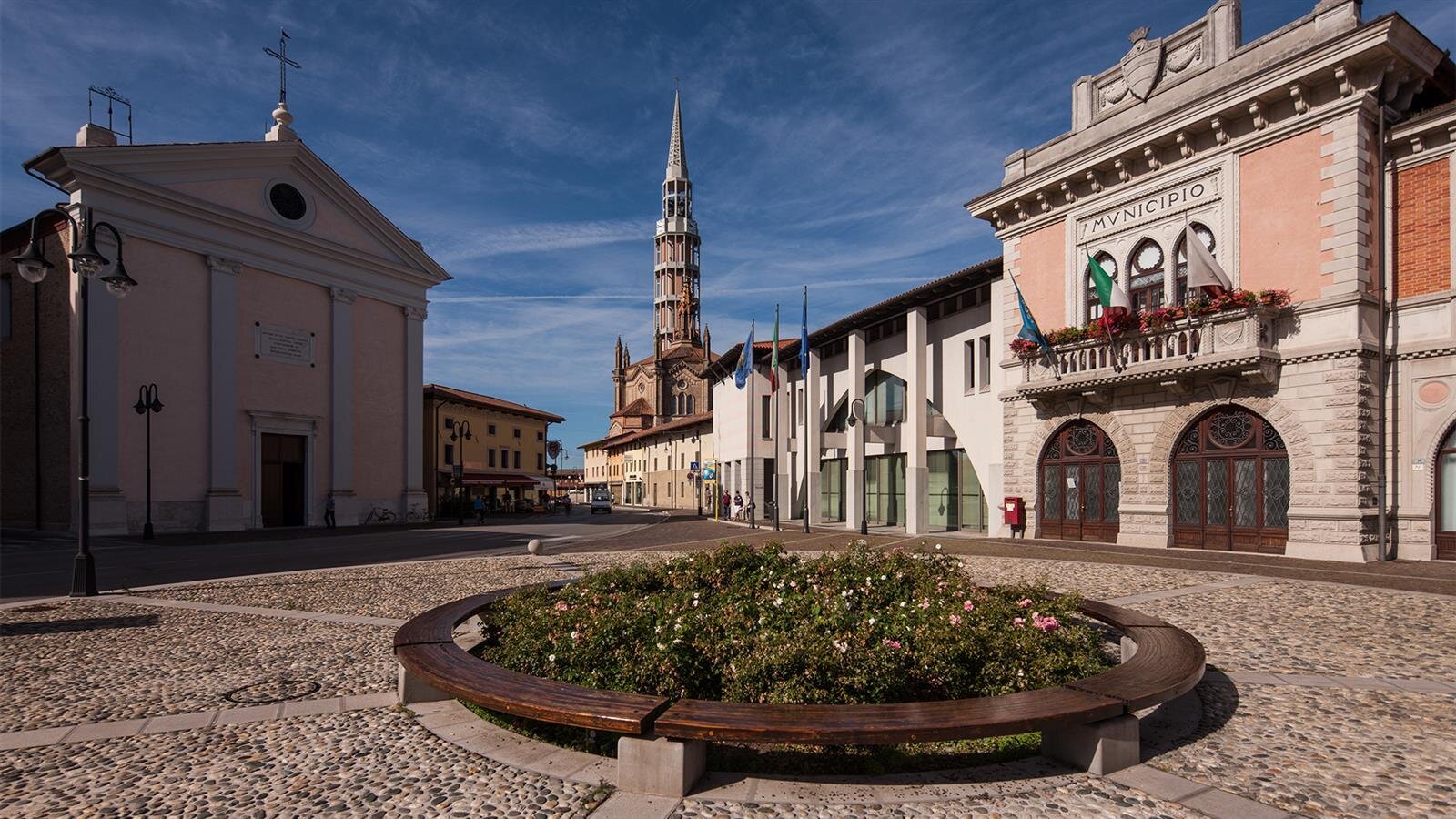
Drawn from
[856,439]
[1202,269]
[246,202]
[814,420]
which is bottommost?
[856,439]

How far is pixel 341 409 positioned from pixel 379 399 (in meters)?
2.33

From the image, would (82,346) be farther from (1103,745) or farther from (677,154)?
(677,154)

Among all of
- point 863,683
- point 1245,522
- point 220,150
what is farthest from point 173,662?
point 220,150

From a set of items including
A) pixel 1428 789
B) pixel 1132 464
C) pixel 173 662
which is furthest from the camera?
pixel 1132 464

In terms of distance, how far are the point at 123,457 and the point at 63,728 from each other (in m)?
26.3

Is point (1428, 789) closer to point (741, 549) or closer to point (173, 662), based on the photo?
point (741, 549)

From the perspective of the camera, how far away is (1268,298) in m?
16.7

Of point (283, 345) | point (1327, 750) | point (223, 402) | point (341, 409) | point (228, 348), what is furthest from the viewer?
point (341, 409)

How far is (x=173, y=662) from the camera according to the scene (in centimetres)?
730

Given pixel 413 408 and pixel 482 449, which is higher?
pixel 413 408

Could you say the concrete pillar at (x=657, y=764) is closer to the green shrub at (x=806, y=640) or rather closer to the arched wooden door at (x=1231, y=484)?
the green shrub at (x=806, y=640)

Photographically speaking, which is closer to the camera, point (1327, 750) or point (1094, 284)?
point (1327, 750)

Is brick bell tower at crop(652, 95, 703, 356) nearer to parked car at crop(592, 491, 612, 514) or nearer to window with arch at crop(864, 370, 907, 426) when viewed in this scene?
parked car at crop(592, 491, 612, 514)

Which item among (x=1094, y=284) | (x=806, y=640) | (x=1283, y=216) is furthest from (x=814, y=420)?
(x=806, y=640)
